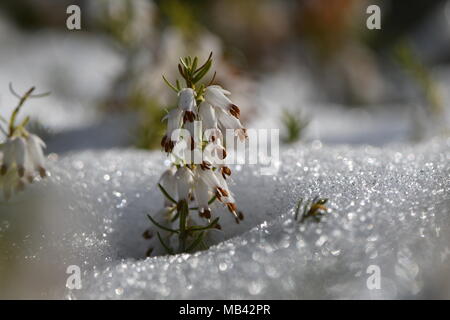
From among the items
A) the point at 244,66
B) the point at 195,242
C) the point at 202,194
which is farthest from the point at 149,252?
the point at 244,66

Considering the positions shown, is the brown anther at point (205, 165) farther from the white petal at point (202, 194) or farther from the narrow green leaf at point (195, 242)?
the narrow green leaf at point (195, 242)

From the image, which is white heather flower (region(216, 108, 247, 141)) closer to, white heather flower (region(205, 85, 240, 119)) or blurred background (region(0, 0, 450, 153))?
white heather flower (region(205, 85, 240, 119))

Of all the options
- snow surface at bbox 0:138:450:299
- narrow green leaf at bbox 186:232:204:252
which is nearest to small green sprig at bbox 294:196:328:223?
snow surface at bbox 0:138:450:299

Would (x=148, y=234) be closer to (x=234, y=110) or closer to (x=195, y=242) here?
(x=195, y=242)

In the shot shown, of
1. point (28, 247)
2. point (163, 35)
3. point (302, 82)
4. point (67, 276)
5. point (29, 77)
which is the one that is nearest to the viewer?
point (67, 276)

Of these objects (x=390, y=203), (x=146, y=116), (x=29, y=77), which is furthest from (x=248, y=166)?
(x=29, y=77)

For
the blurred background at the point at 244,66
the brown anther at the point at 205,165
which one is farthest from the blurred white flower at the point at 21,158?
the blurred background at the point at 244,66
